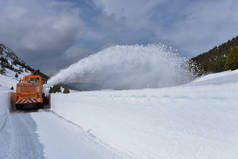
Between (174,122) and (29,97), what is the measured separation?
12036 millimetres

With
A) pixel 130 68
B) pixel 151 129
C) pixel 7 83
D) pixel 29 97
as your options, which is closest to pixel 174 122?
pixel 151 129

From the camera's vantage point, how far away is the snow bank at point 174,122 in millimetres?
2178

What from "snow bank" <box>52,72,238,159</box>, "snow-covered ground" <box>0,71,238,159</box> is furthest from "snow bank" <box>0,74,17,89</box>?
"snow bank" <box>52,72,238,159</box>

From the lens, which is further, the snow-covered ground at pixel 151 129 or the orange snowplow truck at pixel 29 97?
the orange snowplow truck at pixel 29 97

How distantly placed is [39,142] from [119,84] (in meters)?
4.63

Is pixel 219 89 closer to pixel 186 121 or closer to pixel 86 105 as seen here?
pixel 186 121

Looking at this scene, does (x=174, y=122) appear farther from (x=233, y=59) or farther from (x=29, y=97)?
(x=233, y=59)

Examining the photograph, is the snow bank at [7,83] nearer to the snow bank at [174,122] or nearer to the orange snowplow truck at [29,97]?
the orange snowplow truck at [29,97]

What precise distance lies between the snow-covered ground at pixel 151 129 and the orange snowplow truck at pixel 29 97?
24.8ft

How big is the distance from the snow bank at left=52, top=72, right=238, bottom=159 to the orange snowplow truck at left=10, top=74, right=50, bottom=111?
30.8ft

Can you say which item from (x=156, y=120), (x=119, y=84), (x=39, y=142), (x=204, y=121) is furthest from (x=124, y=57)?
(x=204, y=121)

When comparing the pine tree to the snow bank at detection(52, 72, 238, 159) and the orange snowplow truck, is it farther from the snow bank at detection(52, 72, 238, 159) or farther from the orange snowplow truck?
the snow bank at detection(52, 72, 238, 159)

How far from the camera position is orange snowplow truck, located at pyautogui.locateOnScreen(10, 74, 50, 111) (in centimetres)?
1266

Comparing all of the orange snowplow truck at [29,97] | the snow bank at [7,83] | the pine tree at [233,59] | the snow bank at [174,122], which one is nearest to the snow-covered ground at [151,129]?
the snow bank at [174,122]
